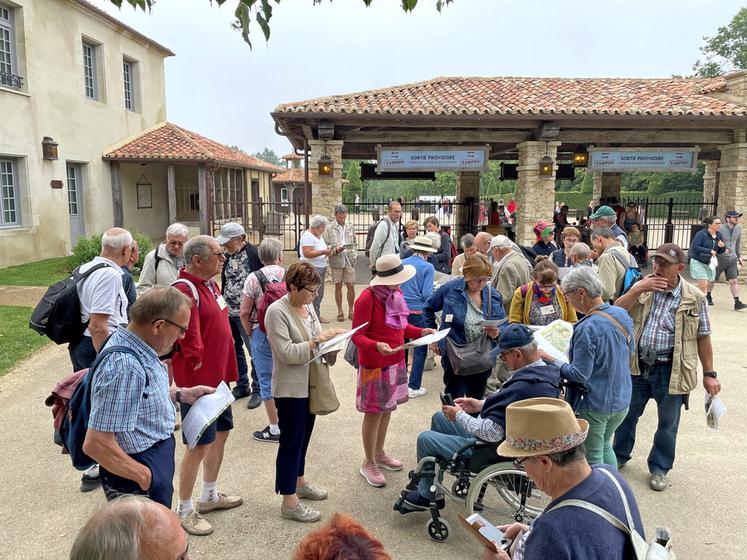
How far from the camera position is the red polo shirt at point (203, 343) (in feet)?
10.7

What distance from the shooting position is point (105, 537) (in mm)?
1385

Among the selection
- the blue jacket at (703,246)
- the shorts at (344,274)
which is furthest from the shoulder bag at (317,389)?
the blue jacket at (703,246)

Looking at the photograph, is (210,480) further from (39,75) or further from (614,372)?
(39,75)

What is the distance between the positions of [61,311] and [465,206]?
15.7 m

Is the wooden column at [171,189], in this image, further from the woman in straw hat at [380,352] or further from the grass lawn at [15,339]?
the woman in straw hat at [380,352]

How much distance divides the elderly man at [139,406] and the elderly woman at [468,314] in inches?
96.7

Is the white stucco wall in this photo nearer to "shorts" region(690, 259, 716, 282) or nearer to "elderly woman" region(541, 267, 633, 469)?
"elderly woman" region(541, 267, 633, 469)

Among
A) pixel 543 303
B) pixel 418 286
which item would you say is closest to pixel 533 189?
pixel 418 286

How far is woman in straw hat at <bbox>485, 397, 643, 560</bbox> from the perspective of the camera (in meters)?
1.66

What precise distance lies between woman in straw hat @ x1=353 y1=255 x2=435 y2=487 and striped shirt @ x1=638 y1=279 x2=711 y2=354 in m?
1.73

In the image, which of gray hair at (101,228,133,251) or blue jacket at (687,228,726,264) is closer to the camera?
gray hair at (101,228,133,251)

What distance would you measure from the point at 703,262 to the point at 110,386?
9410 mm

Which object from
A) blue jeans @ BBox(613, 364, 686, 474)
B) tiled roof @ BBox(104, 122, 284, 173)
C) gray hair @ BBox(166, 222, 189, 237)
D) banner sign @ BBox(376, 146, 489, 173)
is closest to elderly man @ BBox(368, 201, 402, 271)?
gray hair @ BBox(166, 222, 189, 237)

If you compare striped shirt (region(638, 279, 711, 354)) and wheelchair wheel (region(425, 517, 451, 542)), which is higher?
striped shirt (region(638, 279, 711, 354))
